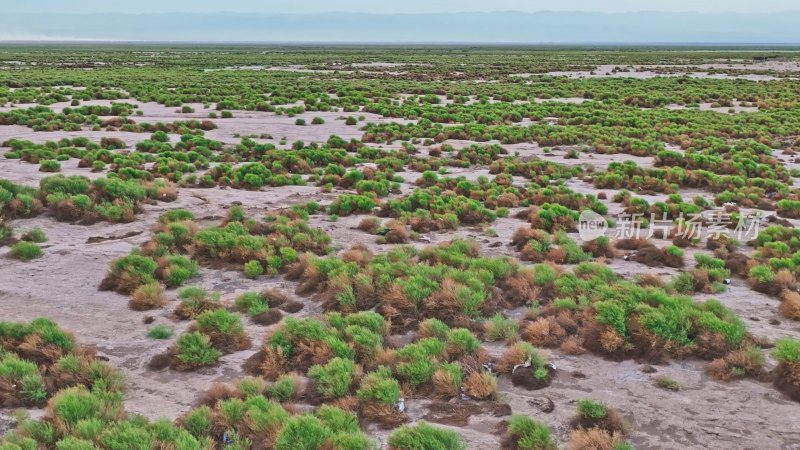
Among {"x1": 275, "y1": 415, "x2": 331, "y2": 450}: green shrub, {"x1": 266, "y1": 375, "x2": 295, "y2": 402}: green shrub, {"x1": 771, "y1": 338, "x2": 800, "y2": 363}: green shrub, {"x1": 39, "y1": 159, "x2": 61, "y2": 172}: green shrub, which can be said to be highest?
{"x1": 39, "y1": 159, "x2": 61, "y2": 172}: green shrub

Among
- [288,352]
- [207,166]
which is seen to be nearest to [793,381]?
[288,352]

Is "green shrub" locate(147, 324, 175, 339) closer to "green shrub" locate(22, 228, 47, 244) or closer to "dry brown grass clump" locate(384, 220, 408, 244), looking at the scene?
"green shrub" locate(22, 228, 47, 244)

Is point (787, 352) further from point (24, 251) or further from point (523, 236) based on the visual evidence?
point (24, 251)

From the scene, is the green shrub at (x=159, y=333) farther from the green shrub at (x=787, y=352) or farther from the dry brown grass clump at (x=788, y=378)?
the green shrub at (x=787, y=352)

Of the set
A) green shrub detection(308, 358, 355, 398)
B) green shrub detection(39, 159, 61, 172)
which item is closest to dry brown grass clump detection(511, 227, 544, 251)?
green shrub detection(308, 358, 355, 398)

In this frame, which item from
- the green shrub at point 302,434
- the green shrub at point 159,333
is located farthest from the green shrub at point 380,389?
the green shrub at point 159,333
